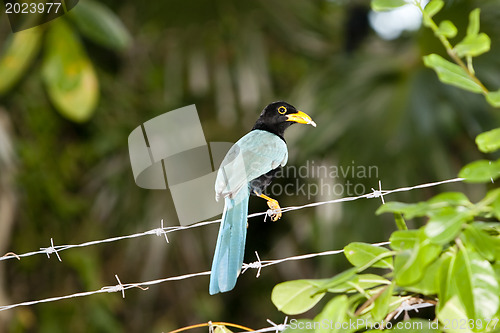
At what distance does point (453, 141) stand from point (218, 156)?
1.89 metres

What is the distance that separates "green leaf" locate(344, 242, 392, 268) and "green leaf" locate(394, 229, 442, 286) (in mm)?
124

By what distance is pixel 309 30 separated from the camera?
3998mm

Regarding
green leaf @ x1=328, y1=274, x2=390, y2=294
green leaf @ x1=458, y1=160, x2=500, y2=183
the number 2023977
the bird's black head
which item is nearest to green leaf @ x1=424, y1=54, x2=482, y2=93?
green leaf @ x1=458, y1=160, x2=500, y2=183

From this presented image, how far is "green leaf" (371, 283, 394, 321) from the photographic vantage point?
932 millimetres

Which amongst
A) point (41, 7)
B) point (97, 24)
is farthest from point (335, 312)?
point (41, 7)

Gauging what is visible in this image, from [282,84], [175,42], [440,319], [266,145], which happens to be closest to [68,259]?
[175,42]

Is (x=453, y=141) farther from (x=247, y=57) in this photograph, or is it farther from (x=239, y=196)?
(x=239, y=196)

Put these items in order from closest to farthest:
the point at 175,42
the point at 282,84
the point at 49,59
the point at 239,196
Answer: the point at 239,196 → the point at 49,59 → the point at 175,42 → the point at 282,84

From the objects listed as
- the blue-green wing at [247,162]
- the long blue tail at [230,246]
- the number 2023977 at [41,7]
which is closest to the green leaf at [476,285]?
the long blue tail at [230,246]

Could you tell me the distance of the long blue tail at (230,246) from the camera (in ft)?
4.30

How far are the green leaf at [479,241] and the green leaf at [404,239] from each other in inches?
2.9

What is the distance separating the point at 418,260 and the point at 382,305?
0.12 m

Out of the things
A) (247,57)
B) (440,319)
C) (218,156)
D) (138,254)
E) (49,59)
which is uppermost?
(247,57)

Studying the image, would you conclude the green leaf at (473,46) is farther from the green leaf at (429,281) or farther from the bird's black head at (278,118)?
the bird's black head at (278,118)
